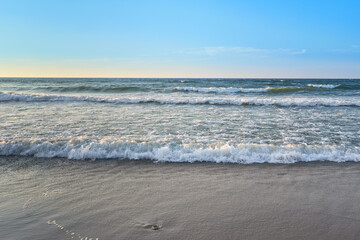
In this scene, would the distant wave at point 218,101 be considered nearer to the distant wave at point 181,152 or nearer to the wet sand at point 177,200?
the distant wave at point 181,152

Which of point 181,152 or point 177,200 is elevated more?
point 181,152

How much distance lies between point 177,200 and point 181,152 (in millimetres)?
1696

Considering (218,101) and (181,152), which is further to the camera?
(218,101)

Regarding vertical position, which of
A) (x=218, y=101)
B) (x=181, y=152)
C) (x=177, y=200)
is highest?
(x=218, y=101)

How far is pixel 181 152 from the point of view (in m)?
4.67

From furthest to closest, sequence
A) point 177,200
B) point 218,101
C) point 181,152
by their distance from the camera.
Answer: point 218,101, point 181,152, point 177,200

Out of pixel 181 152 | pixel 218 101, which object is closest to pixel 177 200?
pixel 181 152

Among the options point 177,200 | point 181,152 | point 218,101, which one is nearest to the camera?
point 177,200

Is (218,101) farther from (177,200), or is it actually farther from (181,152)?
(177,200)

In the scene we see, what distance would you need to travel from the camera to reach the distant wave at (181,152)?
450cm

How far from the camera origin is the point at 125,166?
4227 millimetres

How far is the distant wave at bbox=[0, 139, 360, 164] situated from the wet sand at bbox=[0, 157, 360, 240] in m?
0.24

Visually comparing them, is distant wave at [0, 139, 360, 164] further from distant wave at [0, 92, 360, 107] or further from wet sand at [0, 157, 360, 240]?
distant wave at [0, 92, 360, 107]

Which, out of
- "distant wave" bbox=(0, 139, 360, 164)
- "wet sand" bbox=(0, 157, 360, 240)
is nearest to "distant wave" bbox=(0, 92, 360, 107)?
"distant wave" bbox=(0, 139, 360, 164)
